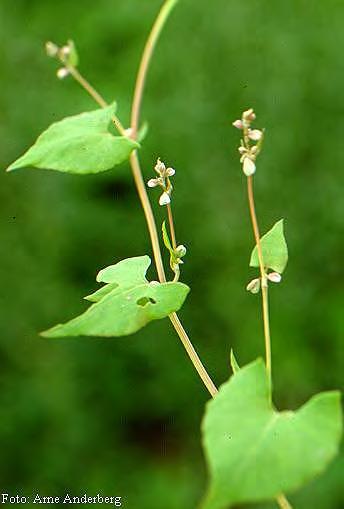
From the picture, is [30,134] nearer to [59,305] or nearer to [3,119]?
[3,119]

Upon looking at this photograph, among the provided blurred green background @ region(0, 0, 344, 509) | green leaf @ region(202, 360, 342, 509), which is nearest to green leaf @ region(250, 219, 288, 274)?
green leaf @ region(202, 360, 342, 509)

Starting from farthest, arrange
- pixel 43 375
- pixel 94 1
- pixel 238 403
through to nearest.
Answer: pixel 94 1 → pixel 43 375 → pixel 238 403

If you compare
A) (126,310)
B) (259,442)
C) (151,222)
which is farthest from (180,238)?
(259,442)

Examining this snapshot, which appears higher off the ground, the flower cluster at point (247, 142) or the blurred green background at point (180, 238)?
the flower cluster at point (247, 142)

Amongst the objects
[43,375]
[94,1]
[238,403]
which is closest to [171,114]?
[94,1]

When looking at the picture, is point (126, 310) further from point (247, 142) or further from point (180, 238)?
point (180, 238)

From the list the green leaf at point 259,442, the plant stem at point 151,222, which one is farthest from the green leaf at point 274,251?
the green leaf at point 259,442

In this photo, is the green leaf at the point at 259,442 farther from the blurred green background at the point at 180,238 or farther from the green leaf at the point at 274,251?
the blurred green background at the point at 180,238
